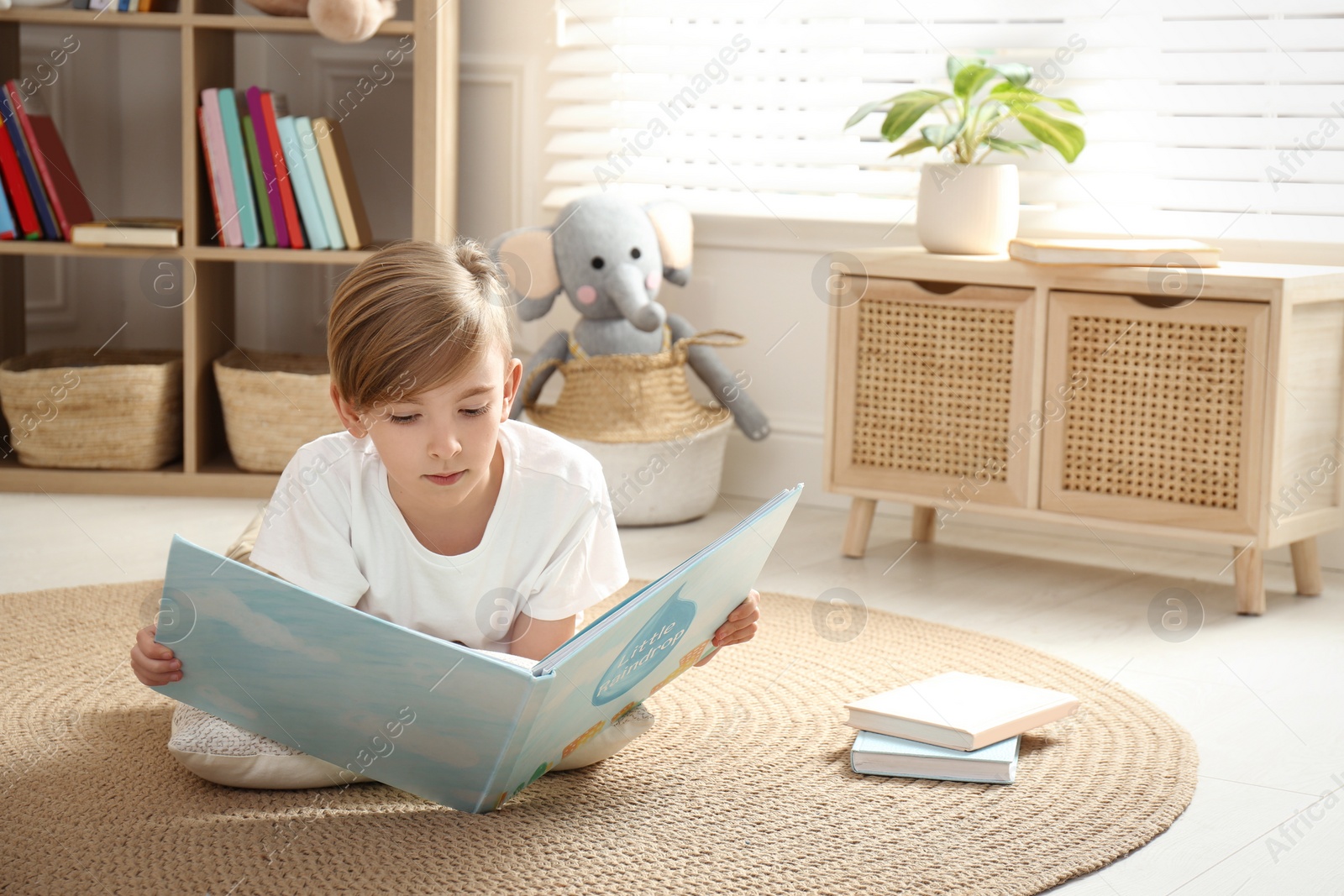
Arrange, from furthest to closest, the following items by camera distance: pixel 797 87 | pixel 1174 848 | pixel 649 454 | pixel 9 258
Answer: pixel 9 258 < pixel 797 87 < pixel 649 454 < pixel 1174 848

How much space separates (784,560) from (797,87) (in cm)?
90

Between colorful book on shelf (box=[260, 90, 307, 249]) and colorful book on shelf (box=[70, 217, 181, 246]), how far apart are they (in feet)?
0.64

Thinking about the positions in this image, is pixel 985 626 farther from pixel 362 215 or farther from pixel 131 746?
pixel 362 215

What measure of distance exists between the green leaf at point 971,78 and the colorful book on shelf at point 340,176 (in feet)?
3.53

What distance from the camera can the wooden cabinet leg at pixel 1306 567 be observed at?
1919 millimetres

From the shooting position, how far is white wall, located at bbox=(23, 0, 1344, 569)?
2.51m

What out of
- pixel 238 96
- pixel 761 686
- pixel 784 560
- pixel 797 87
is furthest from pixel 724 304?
pixel 761 686

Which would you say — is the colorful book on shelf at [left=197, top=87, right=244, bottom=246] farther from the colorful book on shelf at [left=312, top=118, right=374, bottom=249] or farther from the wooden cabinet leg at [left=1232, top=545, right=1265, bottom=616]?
the wooden cabinet leg at [left=1232, top=545, right=1265, bottom=616]

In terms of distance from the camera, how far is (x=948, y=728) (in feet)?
4.00

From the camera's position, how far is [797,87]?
2.44 m

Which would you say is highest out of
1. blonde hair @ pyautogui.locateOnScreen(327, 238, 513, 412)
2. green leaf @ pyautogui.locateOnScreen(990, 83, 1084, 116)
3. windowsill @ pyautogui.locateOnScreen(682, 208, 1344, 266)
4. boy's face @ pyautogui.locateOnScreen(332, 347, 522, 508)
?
green leaf @ pyautogui.locateOnScreen(990, 83, 1084, 116)

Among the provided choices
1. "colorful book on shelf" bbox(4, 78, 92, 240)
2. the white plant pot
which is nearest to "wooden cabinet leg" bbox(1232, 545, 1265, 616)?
the white plant pot

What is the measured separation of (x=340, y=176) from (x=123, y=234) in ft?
1.26

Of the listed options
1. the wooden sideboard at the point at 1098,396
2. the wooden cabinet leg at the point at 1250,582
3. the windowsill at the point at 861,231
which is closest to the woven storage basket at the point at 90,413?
the windowsill at the point at 861,231
